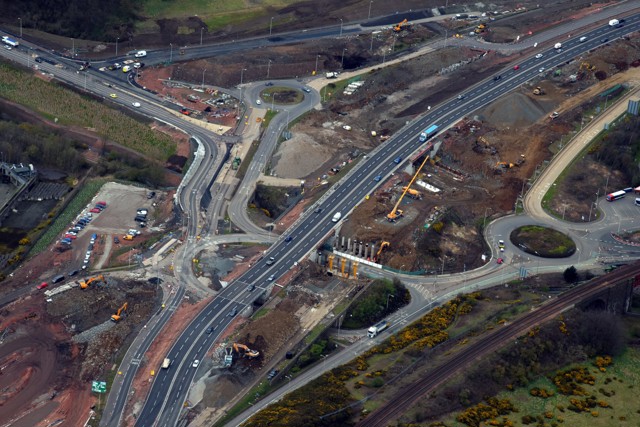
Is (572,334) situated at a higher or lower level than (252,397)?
higher

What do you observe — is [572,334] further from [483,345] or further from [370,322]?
[370,322]

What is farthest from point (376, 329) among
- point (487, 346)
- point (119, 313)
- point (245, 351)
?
point (119, 313)

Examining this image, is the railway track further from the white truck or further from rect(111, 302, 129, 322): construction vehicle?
rect(111, 302, 129, 322): construction vehicle

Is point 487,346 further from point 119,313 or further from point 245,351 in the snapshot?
point 119,313

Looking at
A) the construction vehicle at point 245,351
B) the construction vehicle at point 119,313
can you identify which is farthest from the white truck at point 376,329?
the construction vehicle at point 119,313

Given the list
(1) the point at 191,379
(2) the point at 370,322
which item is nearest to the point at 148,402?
(1) the point at 191,379
